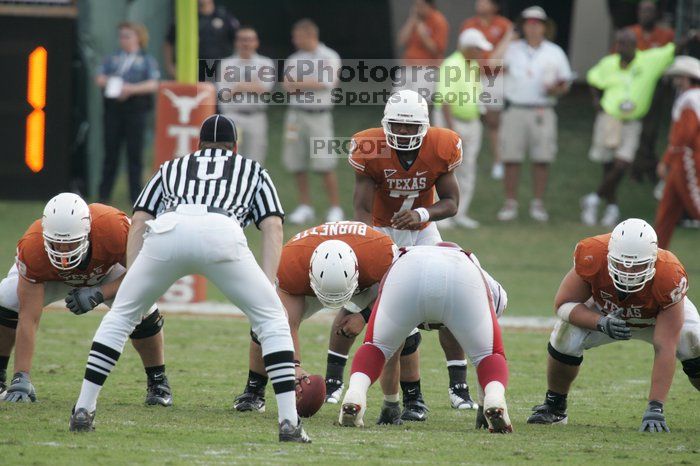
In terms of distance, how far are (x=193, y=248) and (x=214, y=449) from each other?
2.94 ft

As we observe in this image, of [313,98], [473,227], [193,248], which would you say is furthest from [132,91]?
[193,248]

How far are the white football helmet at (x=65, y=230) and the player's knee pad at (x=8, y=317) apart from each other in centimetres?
56

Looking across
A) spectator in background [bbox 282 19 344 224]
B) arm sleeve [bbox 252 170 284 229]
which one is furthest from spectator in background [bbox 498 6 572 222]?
arm sleeve [bbox 252 170 284 229]

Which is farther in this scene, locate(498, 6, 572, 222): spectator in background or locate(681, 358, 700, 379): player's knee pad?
locate(498, 6, 572, 222): spectator in background

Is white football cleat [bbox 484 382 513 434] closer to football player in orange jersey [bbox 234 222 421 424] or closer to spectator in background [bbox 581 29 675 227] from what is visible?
football player in orange jersey [bbox 234 222 421 424]

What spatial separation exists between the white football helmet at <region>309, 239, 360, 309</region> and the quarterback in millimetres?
235

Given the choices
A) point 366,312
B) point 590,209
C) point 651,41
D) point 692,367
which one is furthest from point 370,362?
point 651,41

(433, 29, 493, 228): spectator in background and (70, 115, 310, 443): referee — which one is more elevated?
(433, 29, 493, 228): spectator in background

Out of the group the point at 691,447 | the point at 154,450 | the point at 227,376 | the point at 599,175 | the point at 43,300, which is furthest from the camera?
the point at 599,175

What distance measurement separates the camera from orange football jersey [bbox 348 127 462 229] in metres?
7.88

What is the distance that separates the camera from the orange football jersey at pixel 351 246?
660 cm

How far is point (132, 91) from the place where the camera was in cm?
1456

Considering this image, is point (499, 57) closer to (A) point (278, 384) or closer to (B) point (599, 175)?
(B) point (599, 175)

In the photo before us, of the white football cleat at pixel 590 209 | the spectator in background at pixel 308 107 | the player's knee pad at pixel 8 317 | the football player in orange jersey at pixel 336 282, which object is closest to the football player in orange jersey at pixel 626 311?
the football player in orange jersey at pixel 336 282
